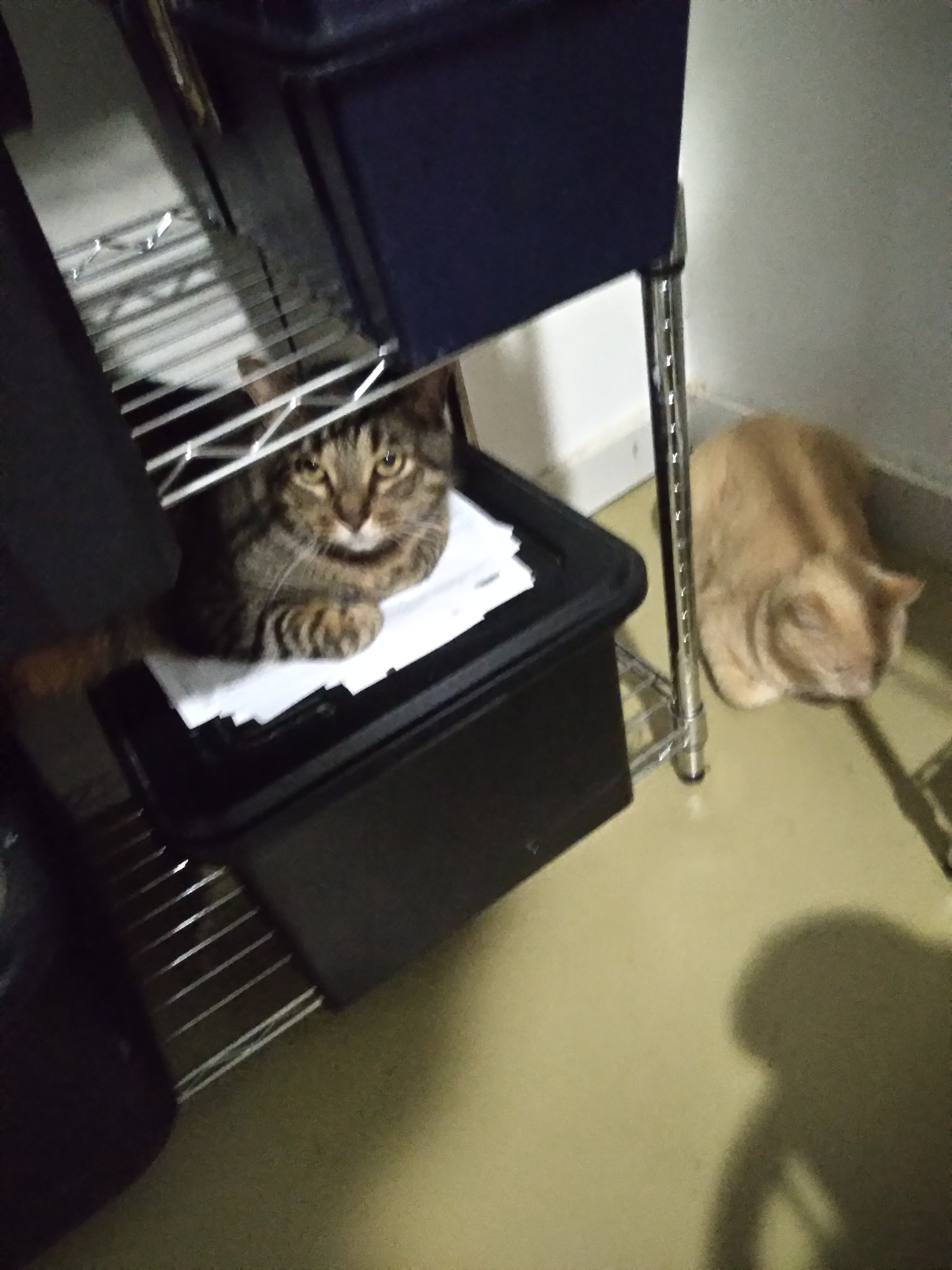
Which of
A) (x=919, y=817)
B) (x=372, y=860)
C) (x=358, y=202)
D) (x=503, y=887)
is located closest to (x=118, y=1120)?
(x=372, y=860)

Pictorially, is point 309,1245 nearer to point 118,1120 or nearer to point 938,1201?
point 118,1120

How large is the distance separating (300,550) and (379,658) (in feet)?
0.38

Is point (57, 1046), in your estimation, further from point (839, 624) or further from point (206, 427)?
point (839, 624)

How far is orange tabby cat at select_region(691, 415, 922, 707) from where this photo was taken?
1.02 metres

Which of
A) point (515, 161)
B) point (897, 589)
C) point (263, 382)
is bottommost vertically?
point (897, 589)

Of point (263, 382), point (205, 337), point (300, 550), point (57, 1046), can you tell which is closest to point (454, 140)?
point (263, 382)

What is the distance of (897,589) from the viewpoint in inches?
37.7

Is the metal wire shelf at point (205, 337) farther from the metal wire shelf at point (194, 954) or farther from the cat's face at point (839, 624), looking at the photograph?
the cat's face at point (839, 624)

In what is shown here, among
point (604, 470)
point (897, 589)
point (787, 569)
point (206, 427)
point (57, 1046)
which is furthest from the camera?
point (604, 470)

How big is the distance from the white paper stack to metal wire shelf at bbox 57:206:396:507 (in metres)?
0.17

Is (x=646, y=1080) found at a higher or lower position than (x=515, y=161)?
lower

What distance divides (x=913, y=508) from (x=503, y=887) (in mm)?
740

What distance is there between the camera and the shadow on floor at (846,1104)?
2.40 ft

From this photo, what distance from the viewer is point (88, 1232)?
83 cm
